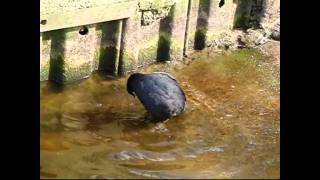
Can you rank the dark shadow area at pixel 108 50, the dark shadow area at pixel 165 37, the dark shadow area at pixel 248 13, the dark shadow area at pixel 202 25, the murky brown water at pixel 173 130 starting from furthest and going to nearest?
the dark shadow area at pixel 248 13 < the dark shadow area at pixel 202 25 < the dark shadow area at pixel 165 37 < the dark shadow area at pixel 108 50 < the murky brown water at pixel 173 130

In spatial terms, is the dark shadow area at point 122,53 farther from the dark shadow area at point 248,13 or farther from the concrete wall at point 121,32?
the dark shadow area at point 248,13

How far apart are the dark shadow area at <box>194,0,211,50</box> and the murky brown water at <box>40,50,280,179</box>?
0.29 metres

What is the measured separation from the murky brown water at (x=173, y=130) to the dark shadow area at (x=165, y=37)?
0.14 m

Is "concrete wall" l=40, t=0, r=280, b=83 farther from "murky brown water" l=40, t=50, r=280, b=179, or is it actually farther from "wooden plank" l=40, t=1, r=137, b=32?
"murky brown water" l=40, t=50, r=280, b=179

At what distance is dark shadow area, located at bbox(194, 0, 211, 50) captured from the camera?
18.4 ft

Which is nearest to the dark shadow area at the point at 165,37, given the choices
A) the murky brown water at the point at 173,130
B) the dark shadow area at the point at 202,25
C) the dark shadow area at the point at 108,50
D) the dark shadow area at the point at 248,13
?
the murky brown water at the point at 173,130

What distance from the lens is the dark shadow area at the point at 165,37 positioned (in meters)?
5.40

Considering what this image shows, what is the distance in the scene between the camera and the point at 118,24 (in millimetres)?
5105

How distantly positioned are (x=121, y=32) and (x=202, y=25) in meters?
0.84

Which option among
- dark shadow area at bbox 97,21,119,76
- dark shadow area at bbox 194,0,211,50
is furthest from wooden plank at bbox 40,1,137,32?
dark shadow area at bbox 194,0,211,50

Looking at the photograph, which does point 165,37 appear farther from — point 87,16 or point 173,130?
point 173,130

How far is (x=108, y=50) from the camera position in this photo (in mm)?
5172

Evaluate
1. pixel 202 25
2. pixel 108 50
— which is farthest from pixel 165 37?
pixel 108 50
